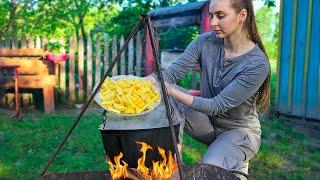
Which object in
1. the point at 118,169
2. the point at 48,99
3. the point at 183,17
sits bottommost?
the point at 48,99

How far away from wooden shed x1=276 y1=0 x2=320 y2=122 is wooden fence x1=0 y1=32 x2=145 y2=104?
2.74m

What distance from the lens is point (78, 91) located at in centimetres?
821

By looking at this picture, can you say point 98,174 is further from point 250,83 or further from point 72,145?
point 72,145

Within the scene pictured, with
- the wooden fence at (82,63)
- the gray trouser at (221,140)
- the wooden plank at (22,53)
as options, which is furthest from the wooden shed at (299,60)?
the wooden plank at (22,53)

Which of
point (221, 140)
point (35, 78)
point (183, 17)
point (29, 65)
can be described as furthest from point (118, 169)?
point (183, 17)

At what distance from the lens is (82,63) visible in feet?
26.9

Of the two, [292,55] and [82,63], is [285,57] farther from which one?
[82,63]

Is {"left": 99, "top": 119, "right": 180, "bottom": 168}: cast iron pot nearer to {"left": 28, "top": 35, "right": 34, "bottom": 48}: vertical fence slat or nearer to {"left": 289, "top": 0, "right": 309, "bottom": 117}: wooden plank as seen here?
{"left": 289, "top": 0, "right": 309, "bottom": 117}: wooden plank

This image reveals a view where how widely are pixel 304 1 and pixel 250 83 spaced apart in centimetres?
434

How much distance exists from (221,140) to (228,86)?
0.40 m

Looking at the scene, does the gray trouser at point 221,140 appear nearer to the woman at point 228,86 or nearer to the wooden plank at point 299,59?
the woman at point 228,86

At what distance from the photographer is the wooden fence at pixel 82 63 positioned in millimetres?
8031

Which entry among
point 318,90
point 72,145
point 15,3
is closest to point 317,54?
point 318,90


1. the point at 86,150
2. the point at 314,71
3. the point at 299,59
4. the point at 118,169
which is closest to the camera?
the point at 118,169
